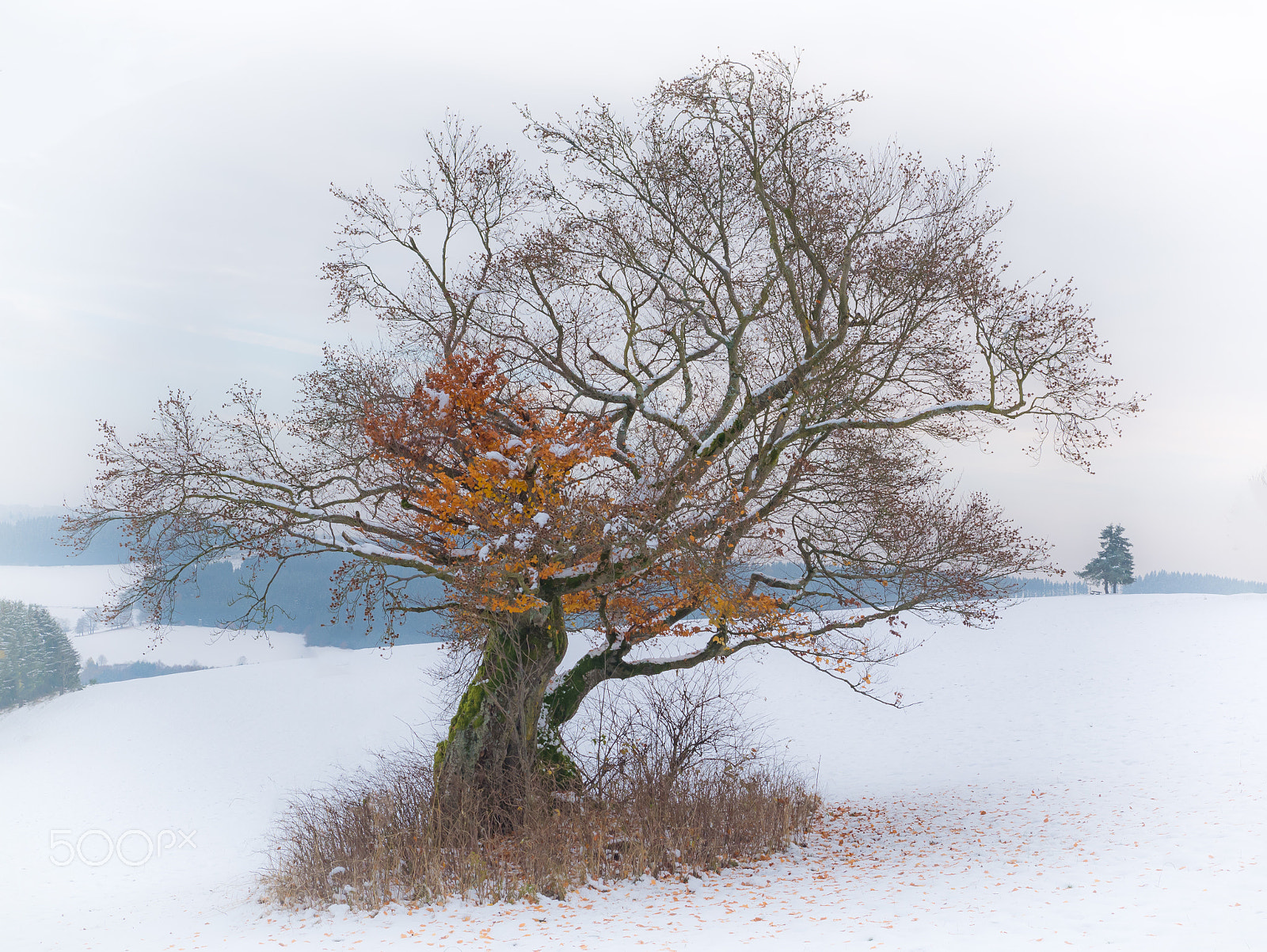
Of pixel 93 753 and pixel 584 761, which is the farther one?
pixel 93 753

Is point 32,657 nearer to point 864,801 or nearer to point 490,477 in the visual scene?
point 490,477

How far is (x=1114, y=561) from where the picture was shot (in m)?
37.1

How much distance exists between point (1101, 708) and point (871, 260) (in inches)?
617

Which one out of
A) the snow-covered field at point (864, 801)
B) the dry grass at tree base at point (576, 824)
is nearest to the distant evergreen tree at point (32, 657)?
the snow-covered field at point (864, 801)

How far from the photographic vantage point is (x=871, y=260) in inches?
445

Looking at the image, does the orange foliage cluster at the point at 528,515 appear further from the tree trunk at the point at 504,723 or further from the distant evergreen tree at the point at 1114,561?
the distant evergreen tree at the point at 1114,561

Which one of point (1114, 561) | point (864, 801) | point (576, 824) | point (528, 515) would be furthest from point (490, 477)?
point (1114, 561)

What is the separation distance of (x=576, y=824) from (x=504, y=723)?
1.73m

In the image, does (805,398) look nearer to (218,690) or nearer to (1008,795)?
(1008,795)

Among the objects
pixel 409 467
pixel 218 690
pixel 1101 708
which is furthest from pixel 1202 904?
pixel 218 690

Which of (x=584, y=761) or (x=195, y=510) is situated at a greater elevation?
(x=195, y=510)

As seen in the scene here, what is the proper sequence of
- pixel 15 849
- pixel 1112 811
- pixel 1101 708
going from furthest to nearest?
pixel 1101 708, pixel 15 849, pixel 1112 811

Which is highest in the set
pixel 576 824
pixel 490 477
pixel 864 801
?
pixel 490 477

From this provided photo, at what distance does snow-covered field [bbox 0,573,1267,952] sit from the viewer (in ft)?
22.6
